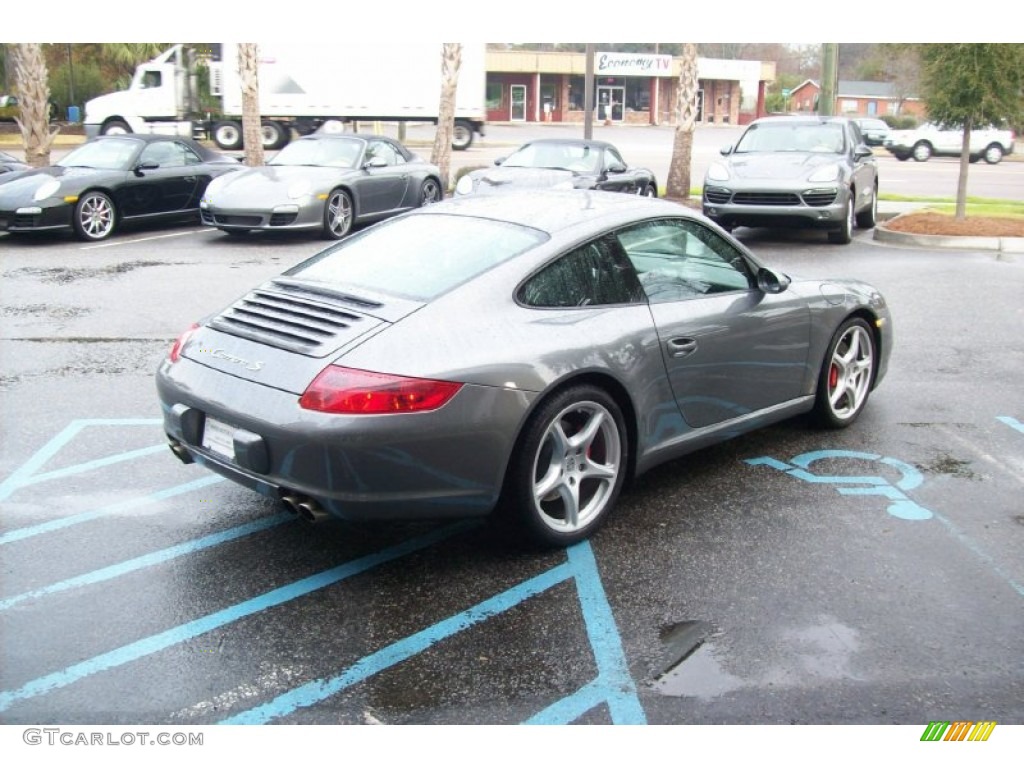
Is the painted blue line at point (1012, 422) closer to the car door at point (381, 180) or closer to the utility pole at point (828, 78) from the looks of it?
the car door at point (381, 180)

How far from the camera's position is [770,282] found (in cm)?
529

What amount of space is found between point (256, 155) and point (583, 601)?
16967 mm

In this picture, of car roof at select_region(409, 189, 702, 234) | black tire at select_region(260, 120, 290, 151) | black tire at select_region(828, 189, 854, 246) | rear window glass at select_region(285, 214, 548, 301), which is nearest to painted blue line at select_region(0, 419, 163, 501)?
rear window glass at select_region(285, 214, 548, 301)

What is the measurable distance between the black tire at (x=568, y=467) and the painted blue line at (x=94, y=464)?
7.61 feet

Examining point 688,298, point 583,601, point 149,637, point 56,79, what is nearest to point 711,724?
point 583,601

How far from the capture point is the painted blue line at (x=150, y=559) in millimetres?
3951

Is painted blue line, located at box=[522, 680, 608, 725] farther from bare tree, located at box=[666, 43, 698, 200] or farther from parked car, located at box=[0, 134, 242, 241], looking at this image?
bare tree, located at box=[666, 43, 698, 200]

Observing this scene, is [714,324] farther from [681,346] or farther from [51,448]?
[51,448]

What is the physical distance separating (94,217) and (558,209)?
10.6 meters

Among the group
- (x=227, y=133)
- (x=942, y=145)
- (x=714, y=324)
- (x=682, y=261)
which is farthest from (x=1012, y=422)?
(x=942, y=145)

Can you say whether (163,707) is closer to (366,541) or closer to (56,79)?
(366,541)

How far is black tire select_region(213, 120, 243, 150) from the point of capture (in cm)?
3322

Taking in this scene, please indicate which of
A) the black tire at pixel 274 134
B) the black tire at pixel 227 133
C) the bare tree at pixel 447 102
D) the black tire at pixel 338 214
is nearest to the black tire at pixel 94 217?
the black tire at pixel 338 214

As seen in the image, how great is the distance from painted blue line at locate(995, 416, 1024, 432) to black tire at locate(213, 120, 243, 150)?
30.4m
